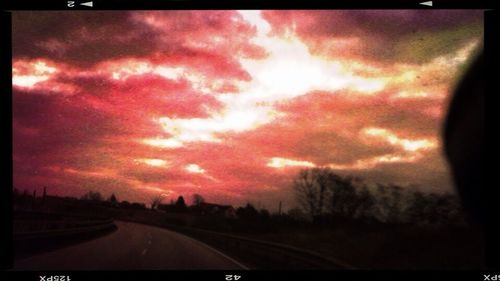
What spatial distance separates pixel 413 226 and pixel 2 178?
6048 millimetres

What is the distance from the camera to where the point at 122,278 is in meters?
7.07

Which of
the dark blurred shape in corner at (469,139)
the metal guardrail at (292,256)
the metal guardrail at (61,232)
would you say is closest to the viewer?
the dark blurred shape in corner at (469,139)

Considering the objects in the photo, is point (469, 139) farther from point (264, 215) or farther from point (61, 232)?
point (61, 232)

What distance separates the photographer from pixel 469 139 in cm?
730

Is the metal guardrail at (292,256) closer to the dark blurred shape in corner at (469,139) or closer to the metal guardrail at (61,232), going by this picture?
the dark blurred shape in corner at (469,139)

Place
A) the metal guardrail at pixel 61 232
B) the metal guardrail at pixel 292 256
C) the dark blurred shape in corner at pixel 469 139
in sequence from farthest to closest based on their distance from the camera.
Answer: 1. the metal guardrail at pixel 61 232
2. the metal guardrail at pixel 292 256
3. the dark blurred shape in corner at pixel 469 139

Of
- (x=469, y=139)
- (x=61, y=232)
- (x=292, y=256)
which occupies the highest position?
(x=469, y=139)

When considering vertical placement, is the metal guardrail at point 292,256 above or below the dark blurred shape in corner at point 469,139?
below

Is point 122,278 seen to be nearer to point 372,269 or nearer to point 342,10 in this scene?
point 372,269

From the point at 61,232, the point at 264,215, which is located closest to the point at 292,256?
the point at 264,215

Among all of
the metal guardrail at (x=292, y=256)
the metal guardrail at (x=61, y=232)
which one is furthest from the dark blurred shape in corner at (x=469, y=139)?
the metal guardrail at (x=61, y=232)

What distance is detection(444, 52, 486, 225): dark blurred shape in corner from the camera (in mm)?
7004

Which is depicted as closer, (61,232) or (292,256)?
(292,256)

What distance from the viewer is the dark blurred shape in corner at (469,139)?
700cm
